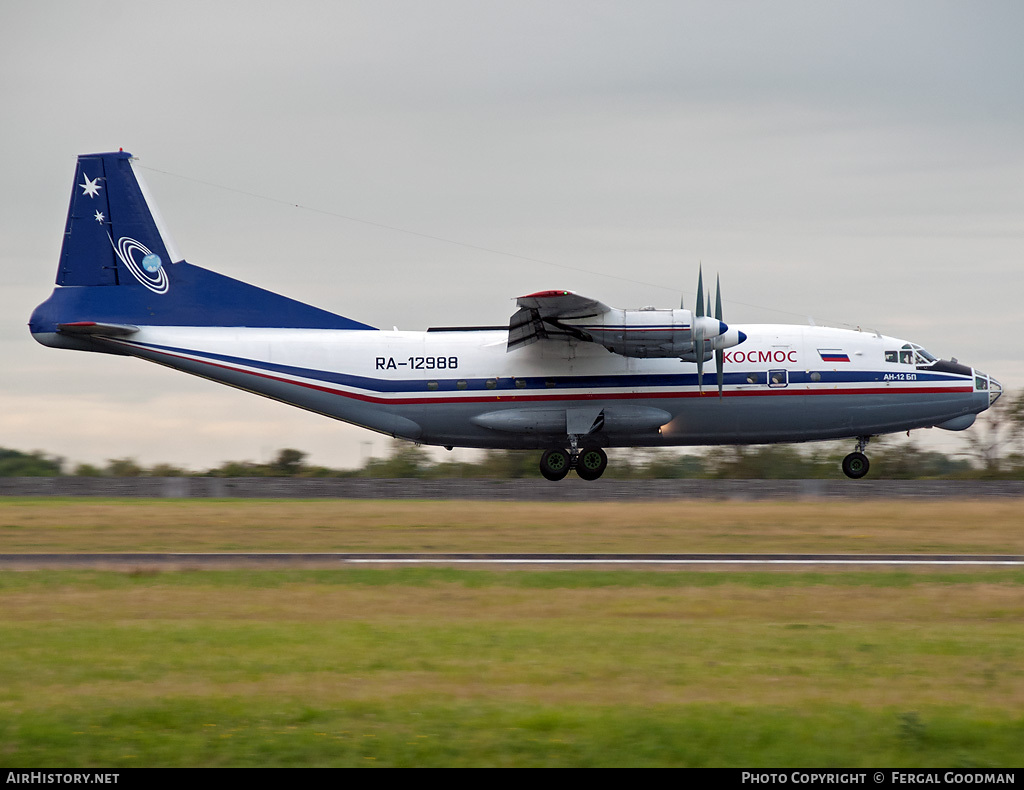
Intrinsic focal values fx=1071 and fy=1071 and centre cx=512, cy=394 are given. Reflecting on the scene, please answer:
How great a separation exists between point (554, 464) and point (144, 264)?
12.4 metres

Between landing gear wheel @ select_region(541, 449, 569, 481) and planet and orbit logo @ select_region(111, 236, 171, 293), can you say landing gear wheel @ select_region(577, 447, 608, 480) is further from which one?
planet and orbit logo @ select_region(111, 236, 171, 293)

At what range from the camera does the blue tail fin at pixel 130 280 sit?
28406 mm

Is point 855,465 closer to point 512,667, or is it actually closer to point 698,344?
point 698,344

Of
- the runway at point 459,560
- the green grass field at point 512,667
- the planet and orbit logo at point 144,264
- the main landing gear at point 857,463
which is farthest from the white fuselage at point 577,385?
the runway at point 459,560

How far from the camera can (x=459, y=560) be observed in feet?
61.7

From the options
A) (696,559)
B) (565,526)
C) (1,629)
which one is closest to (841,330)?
(565,526)

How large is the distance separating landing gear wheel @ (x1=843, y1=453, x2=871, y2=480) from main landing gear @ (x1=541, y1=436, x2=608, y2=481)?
6594mm

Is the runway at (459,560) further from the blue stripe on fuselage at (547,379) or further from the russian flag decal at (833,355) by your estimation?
the russian flag decal at (833,355)

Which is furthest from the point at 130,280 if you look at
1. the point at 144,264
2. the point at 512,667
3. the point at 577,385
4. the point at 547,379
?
the point at 512,667

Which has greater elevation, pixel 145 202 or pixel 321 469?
pixel 145 202

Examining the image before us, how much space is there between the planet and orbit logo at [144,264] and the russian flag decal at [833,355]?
56.9ft

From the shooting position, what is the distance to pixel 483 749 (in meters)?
8.27
